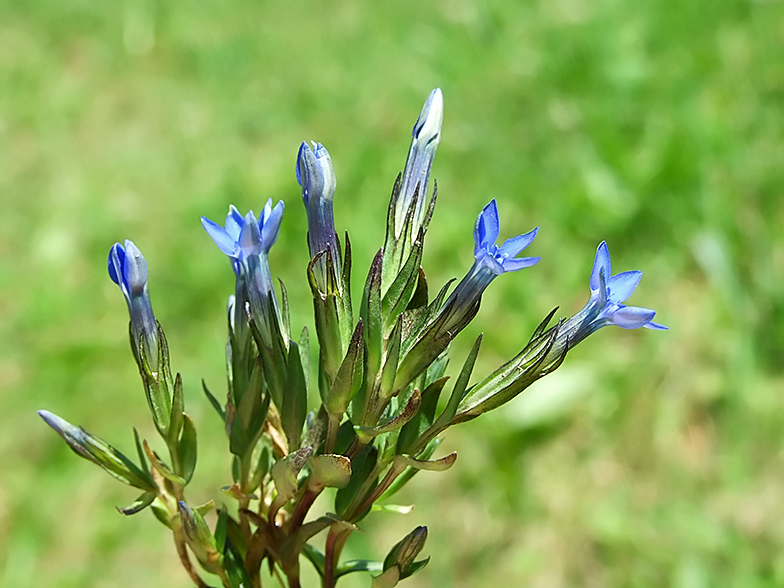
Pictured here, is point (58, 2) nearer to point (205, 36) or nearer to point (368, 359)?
point (205, 36)

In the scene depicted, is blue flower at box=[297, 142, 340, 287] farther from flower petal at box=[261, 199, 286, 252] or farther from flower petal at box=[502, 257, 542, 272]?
flower petal at box=[502, 257, 542, 272]

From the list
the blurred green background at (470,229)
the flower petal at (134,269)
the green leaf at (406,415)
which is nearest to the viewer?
the green leaf at (406,415)

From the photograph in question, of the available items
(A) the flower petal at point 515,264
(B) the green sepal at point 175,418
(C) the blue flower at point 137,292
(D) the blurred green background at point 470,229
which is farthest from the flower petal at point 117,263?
(D) the blurred green background at point 470,229

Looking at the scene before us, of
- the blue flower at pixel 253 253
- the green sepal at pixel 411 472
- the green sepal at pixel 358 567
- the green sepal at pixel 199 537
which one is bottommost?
the green sepal at pixel 358 567

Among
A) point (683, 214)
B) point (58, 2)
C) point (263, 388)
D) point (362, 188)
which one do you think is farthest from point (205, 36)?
point (263, 388)

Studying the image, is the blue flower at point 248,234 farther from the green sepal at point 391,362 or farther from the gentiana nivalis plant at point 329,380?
the green sepal at point 391,362

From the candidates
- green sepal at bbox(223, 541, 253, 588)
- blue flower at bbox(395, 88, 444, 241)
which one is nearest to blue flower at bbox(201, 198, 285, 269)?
blue flower at bbox(395, 88, 444, 241)
